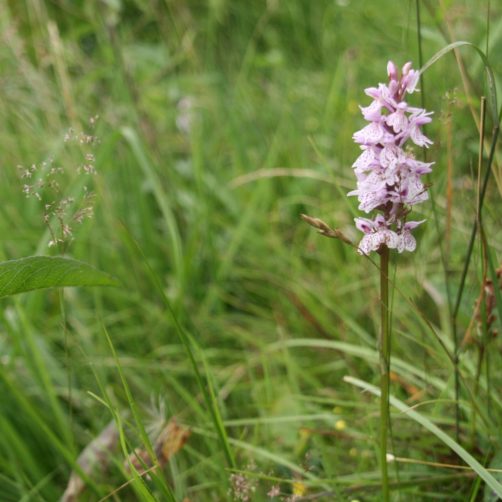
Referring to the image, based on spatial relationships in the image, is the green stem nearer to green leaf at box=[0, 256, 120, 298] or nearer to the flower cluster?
the flower cluster

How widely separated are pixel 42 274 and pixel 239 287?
115cm

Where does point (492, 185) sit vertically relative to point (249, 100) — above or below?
below

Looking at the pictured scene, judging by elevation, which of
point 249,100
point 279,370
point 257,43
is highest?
point 257,43

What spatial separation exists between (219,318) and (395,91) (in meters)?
1.17

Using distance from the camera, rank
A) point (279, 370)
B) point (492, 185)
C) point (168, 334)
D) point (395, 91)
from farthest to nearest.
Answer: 1. point (168, 334)
2. point (279, 370)
3. point (492, 185)
4. point (395, 91)

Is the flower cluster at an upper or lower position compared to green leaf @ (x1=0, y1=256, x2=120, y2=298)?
upper

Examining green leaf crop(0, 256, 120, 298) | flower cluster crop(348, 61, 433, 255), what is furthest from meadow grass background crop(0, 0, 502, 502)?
flower cluster crop(348, 61, 433, 255)

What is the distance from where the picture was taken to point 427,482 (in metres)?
1.08

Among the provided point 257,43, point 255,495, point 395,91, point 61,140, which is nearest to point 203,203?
point 61,140

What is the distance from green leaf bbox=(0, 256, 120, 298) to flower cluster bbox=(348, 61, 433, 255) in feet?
1.20

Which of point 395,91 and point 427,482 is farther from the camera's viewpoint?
point 427,482

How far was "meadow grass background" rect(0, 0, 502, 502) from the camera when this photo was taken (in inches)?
48.5

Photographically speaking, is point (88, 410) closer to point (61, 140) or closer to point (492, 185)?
point (61, 140)

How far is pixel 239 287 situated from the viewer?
6.68ft
